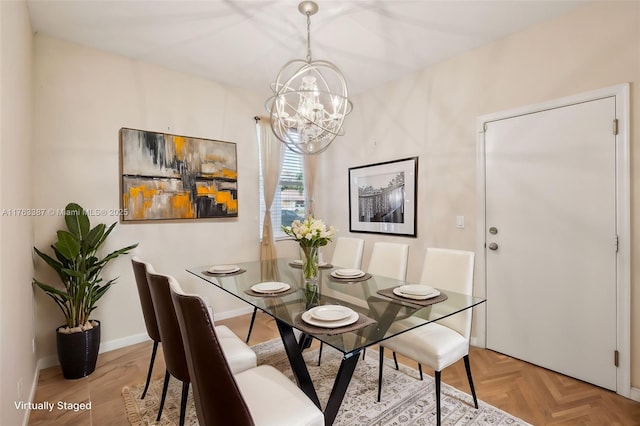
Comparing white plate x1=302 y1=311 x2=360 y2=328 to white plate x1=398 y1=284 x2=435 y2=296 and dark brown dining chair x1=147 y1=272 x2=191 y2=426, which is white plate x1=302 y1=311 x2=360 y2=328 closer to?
white plate x1=398 y1=284 x2=435 y2=296

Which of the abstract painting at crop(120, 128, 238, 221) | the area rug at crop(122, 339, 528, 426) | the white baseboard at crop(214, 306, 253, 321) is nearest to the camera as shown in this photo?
the area rug at crop(122, 339, 528, 426)

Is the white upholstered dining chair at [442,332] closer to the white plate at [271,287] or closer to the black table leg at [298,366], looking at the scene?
the black table leg at [298,366]

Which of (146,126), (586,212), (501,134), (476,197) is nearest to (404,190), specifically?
(476,197)

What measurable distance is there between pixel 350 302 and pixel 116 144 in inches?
105

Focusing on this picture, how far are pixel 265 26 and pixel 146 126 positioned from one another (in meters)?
1.56

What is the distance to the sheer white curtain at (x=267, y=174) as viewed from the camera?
13.0ft

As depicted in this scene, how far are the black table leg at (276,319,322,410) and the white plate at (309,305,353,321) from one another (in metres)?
0.27

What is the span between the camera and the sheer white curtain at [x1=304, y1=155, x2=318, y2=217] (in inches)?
175

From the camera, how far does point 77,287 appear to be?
8.17ft

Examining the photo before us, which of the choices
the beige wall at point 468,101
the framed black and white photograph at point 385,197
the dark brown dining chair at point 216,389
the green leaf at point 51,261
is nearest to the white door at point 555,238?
the beige wall at point 468,101

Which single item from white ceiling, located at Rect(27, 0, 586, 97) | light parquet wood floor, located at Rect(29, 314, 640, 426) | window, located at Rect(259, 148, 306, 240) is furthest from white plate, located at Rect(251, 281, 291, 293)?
window, located at Rect(259, 148, 306, 240)

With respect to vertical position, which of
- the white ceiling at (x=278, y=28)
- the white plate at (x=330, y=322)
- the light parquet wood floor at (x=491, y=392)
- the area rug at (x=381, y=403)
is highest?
the white ceiling at (x=278, y=28)

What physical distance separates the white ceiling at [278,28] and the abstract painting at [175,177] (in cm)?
81

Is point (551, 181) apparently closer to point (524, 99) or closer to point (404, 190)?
point (524, 99)
